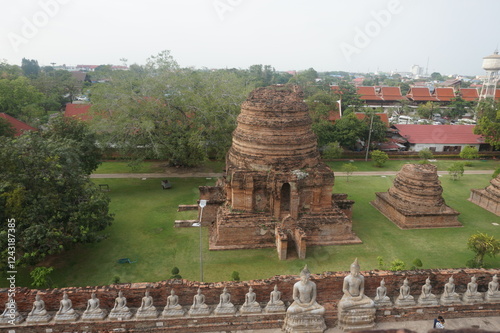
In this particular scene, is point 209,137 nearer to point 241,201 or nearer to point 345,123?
point 241,201

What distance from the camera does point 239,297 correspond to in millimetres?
10359

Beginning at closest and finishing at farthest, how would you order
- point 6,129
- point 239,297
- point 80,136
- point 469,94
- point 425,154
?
1. point 239,297
2. point 80,136
3. point 6,129
4. point 425,154
5. point 469,94

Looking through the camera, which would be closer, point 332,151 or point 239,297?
point 239,297

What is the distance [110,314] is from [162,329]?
156 centimetres

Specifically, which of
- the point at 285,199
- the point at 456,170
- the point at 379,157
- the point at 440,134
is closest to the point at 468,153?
the point at 440,134

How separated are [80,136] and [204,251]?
13332 millimetres

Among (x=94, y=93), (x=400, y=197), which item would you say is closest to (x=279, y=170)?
(x=400, y=197)

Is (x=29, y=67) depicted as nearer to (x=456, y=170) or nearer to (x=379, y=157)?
(x=379, y=157)

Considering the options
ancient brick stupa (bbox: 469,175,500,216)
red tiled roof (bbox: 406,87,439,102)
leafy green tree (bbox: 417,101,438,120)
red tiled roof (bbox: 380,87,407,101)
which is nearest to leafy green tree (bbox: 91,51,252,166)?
ancient brick stupa (bbox: 469,175,500,216)

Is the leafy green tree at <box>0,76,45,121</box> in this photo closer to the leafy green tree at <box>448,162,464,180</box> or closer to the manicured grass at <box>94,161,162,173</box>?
the manicured grass at <box>94,161,162,173</box>

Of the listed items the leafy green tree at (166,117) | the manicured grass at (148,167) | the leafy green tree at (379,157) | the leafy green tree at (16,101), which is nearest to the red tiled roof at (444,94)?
the leafy green tree at (379,157)

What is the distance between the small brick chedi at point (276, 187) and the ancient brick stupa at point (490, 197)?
11.6 m

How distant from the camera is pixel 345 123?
115 feet

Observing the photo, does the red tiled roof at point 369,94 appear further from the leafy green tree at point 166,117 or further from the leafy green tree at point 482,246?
the leafy green tree at point 482,246
